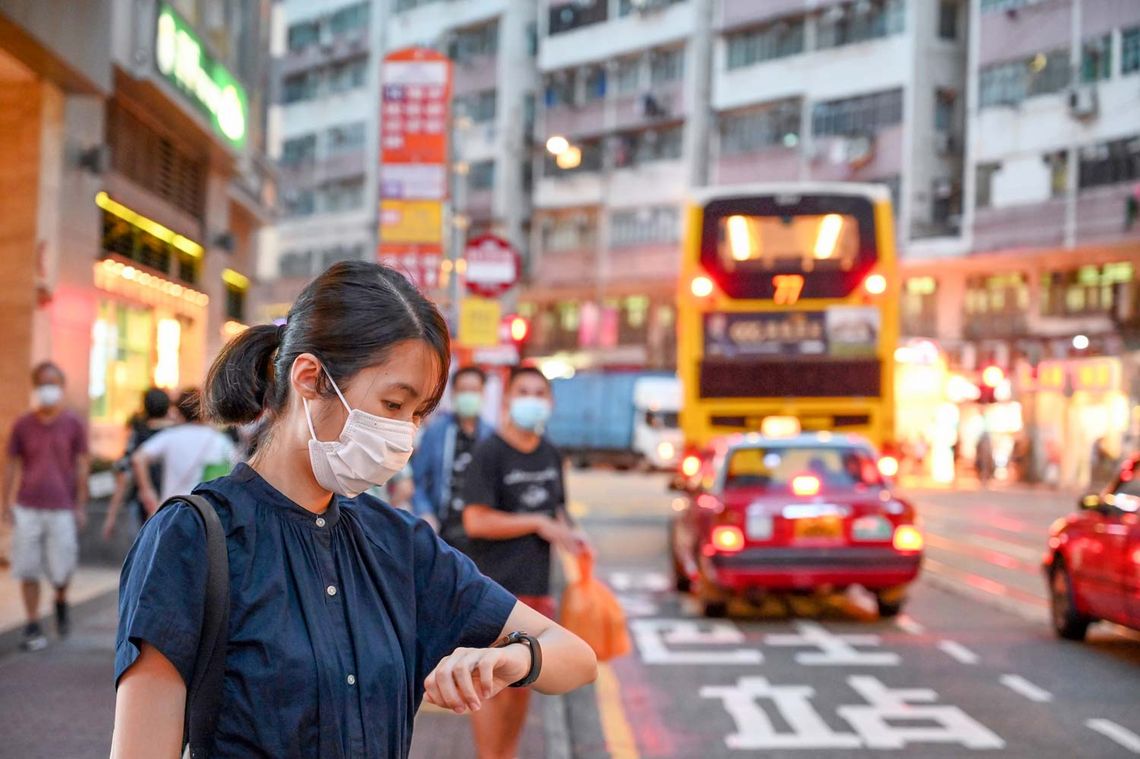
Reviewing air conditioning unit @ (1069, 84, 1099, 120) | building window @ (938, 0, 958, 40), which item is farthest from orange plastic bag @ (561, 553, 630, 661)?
building window @ (938, 0, 958, 40)

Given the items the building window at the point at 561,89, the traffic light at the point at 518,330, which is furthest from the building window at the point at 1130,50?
the building window at the point at 561,89

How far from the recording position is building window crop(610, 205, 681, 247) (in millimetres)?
51344

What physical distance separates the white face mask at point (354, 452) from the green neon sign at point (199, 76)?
1461cm

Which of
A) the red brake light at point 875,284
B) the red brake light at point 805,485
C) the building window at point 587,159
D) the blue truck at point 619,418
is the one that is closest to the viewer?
the red brake light at point 805,485

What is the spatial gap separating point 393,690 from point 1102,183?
3702cm

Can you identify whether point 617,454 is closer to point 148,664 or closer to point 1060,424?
point 1060,424

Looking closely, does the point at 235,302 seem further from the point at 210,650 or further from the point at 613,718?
the point at 210,650

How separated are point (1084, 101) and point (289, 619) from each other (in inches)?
1490

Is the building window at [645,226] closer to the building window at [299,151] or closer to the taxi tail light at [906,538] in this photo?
the building window at [299,151]

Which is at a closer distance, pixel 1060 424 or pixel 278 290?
pixel 1060 424

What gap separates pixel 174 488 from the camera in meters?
9.05

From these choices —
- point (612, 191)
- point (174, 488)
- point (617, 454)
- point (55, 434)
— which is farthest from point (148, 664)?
point (612, 191)

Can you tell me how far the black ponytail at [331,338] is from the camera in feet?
8.02

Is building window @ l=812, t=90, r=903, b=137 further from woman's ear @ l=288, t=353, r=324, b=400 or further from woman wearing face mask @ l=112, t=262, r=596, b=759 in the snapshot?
woman's ear @ l=288, t=353, r=324, b=400
